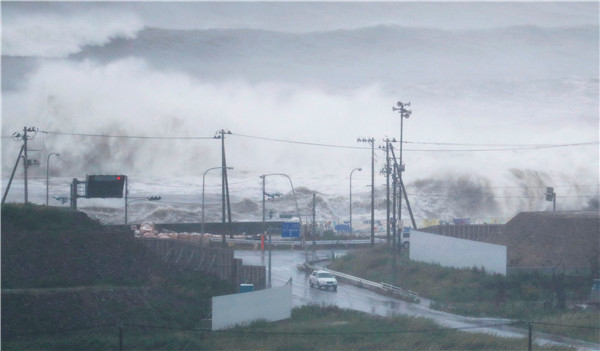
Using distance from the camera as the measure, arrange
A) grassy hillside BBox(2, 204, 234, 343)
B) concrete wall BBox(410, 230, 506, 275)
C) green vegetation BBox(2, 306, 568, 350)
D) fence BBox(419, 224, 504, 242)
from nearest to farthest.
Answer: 1. green vegetation BBox(2, 306, 568, 350)
2. grassy hillside BBox(2, 204, 234, 343)
3. concrete wall BBox(410, 230, 506, 275)
4. fence BBox(419, 224, 504, 242)

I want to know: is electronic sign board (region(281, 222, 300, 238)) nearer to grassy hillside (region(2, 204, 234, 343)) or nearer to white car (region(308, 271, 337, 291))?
white car (region(308, 271, 337, 291))

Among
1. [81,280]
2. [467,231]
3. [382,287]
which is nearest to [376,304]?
[382,287]

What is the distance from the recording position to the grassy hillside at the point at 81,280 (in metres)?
13.4

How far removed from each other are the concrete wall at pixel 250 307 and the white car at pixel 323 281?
19.1 feet

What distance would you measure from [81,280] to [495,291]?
11.4 meters

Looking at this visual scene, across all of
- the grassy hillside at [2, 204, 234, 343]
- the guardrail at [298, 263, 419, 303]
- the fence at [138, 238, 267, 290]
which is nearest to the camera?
the grassy hillside at [2, 204, 234, 343]

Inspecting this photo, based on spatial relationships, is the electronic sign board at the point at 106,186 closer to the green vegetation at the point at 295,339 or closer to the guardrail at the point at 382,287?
the guardrail at the point at 382,287

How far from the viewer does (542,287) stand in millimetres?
18891

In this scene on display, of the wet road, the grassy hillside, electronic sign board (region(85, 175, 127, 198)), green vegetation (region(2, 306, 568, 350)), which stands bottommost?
the wet road

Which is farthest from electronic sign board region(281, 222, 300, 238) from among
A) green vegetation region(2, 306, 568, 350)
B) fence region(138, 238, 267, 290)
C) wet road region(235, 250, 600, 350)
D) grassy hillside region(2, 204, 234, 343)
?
green vegetation region(2, 306, 568, 350)

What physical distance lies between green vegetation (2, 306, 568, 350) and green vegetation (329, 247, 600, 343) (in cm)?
307

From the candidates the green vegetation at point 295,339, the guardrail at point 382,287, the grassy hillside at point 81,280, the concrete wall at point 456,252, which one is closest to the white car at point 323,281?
the guardrail at point 382,287

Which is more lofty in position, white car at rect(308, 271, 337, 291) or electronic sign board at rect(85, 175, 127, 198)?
electronic sign board at rect(85, 175, 127, 198)

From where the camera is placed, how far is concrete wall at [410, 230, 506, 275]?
67.3 feet
